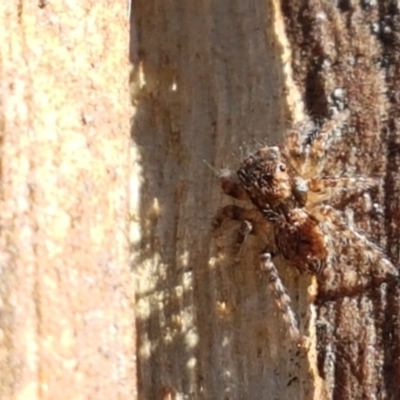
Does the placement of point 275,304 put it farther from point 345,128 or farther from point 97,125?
point 97,125

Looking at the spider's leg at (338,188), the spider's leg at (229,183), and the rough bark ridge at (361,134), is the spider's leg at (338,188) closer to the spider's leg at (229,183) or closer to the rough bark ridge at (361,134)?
the rough bark ridge at (361,134)

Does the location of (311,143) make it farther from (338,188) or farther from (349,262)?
(349,262)

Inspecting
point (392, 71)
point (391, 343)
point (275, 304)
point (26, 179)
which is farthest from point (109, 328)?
point (392, 71)

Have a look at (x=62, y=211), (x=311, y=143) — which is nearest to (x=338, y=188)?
(x=311, y=143)

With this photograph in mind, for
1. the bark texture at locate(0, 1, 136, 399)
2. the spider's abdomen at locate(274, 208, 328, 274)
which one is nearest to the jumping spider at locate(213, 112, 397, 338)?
the spider's abdomen at locate(274, 208, 328, 274)

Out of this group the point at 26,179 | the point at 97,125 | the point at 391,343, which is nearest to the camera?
the point at 26,179

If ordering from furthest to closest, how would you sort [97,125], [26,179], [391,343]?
[391,343] < [97,125] < [26,179]

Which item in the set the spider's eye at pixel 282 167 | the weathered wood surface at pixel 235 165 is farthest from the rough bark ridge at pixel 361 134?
the spider's eye at pixel 282 167
